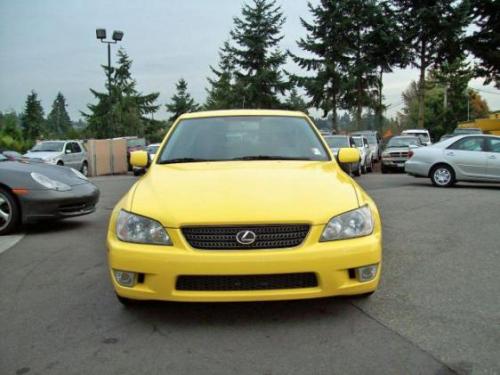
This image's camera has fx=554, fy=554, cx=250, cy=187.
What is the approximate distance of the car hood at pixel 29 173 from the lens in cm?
735

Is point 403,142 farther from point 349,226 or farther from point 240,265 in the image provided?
point 240,265

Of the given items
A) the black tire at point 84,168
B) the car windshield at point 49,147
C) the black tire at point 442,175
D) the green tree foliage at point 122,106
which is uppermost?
the green tree foliage at point 122,106

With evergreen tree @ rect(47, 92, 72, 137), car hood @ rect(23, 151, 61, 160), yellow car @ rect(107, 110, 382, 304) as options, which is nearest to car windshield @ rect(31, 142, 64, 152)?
car hood @ rect(23, 151, 61, 160)

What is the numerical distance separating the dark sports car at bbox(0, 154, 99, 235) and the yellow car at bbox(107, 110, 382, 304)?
3737 millimetres

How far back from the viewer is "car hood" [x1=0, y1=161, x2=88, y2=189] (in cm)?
735

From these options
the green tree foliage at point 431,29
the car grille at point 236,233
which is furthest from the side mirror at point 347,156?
the green tree foliage at point 431,29

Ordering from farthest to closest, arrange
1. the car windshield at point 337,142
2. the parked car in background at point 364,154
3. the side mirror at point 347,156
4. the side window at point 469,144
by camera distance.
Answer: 1. the parked car in background at point 364,154
2. the car windshield at point 337,142
3. the side window at point 469,144
4. the side mirror at point 347,156

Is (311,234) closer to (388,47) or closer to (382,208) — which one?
(382,208)

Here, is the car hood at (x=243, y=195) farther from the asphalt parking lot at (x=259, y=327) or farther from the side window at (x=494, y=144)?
the side window at (x=494, y=144)

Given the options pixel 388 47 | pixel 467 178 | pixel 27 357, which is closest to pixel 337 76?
pixel 388 47

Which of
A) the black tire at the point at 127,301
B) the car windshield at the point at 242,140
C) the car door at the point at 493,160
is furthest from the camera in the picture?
the car door at the point at 493,160

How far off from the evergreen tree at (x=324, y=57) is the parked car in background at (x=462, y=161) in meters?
26.8

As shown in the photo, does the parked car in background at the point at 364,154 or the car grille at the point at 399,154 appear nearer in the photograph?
the car grille at the point at 399,154

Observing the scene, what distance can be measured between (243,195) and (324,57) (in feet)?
133
